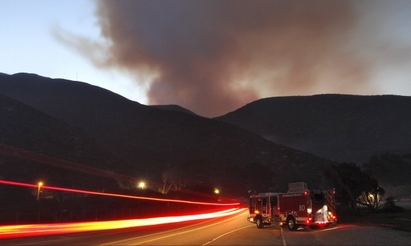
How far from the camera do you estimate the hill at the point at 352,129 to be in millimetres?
141875

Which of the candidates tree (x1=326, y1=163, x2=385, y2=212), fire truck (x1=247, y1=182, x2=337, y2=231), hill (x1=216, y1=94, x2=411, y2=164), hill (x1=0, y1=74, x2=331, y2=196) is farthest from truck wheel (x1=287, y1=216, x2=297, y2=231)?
hill (x1=216, y1=94, x2=411, y2=164)

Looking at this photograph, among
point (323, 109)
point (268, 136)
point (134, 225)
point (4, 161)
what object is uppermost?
point (323, 109)

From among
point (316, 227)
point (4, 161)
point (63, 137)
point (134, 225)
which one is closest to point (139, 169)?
point (63, 137)

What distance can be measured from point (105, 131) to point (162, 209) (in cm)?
7991

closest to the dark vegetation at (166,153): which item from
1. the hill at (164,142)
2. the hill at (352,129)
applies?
the hill at (164,142)

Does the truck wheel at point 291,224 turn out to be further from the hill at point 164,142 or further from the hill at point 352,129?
→ the hill at point 352,129

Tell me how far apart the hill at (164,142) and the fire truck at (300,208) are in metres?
53.8

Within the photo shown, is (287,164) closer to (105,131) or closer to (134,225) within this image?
(105,131)

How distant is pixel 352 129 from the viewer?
16388 centimetres

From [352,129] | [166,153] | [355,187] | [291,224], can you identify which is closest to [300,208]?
[291,224]

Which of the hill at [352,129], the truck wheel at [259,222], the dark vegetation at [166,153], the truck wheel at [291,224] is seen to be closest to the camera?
the truck wheel at [291,224]

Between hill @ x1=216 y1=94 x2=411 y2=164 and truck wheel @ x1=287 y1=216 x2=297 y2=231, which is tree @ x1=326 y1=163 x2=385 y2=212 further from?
hill @ x1=216 y1=94 x2=411 y2=164

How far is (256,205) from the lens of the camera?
108 feet

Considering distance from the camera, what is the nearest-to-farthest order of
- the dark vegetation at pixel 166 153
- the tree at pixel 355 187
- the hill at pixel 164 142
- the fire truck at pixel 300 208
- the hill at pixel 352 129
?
the fire truck at pixel 300 208 < the tree at pixel 355 187 < the dark vegetation at pixel 166 153 < the hill at pixel 164 142 < the hill at pixel 352 129
